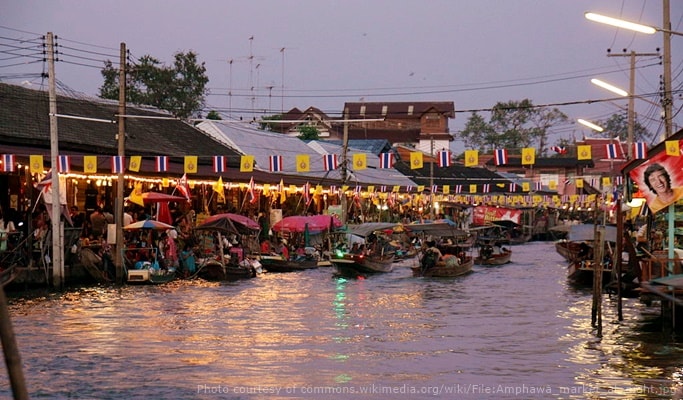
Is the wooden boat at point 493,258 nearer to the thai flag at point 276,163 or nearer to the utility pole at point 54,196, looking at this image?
the thai flag at point 276,163

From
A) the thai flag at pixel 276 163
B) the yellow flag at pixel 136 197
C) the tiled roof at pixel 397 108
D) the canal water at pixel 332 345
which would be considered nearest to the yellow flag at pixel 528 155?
the canal water at pixel 332 345

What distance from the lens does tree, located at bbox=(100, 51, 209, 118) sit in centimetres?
6395

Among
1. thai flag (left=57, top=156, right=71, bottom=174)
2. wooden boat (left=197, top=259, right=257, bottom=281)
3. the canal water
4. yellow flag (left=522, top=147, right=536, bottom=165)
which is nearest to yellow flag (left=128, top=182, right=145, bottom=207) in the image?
wooden boat (left=197, top=259, right=257, bottom=281)

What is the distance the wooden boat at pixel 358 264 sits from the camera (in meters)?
36.2

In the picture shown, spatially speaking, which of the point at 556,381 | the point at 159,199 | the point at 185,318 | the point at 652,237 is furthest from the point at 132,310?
the point at 652,237

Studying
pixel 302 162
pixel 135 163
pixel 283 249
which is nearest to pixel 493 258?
pixel 283 249

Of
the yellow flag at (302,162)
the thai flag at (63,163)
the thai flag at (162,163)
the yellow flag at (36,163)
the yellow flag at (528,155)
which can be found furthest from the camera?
the yellow flag at (302,162)

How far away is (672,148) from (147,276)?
1665 cm

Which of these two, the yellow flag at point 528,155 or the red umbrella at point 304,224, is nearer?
the yellow flag at point 528,155

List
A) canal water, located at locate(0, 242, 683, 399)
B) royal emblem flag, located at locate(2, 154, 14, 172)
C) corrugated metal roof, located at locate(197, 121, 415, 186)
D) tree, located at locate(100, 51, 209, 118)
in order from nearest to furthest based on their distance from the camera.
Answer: canal water, located at locate(0, 242, 683, 399) → royal emblem flag, located at locate(2, 154, 14, 172) → corrugated metal roof, located at locate(197, 121, 415, 186) → tree, located at locate(100, 51, 209, 118)

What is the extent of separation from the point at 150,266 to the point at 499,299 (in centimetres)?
1139

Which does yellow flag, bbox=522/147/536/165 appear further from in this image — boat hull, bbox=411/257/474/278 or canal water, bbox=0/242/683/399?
boat hull, bbox=411/257/474/278

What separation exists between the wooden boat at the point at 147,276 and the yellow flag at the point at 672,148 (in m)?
16.5

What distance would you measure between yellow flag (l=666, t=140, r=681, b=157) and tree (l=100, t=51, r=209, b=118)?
146 ft
